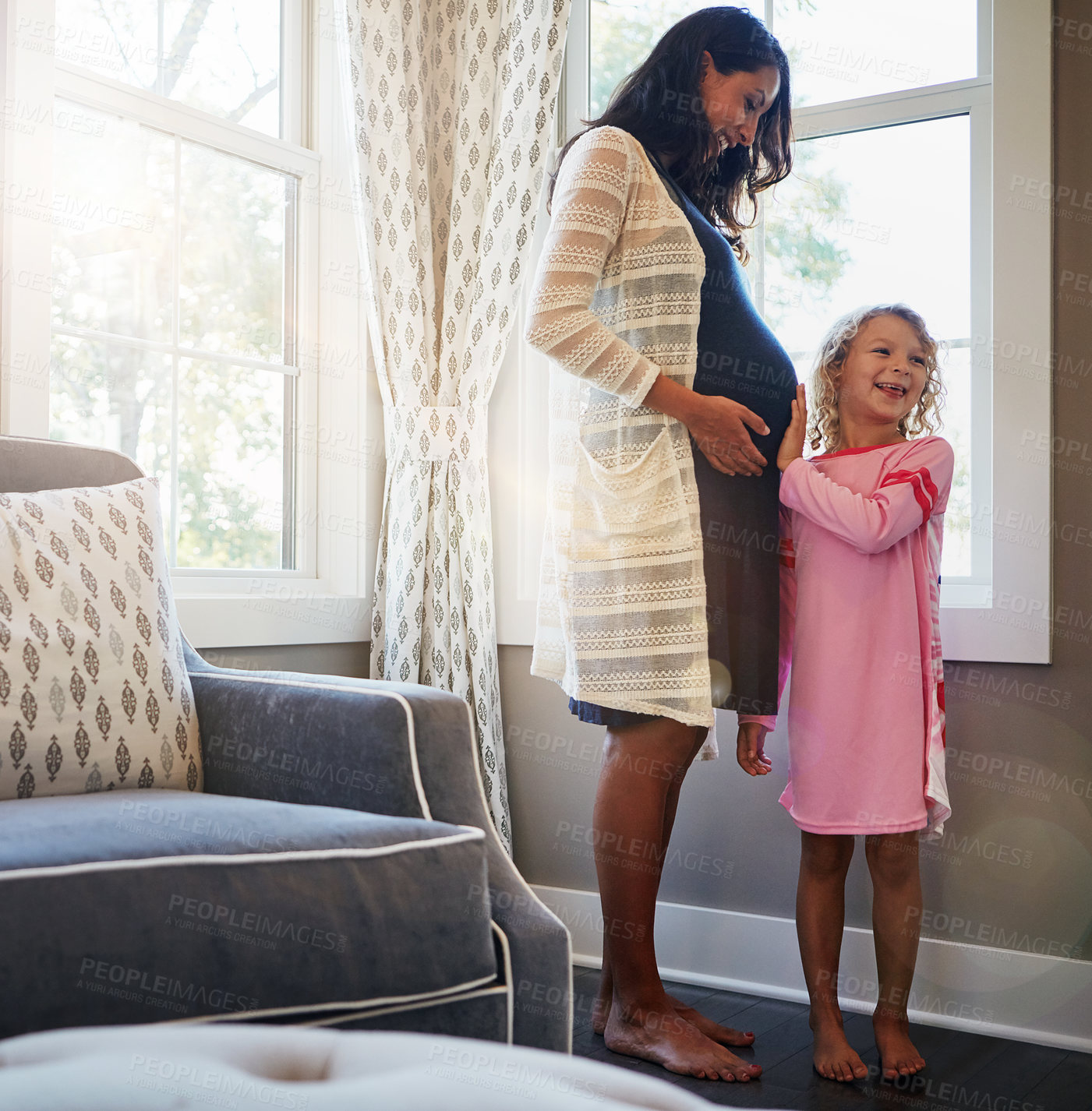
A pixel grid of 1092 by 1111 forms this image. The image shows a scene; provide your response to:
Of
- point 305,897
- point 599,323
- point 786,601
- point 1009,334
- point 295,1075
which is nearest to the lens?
point 295,1075

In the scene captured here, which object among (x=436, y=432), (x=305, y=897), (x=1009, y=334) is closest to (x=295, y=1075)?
(x=305, y=897)

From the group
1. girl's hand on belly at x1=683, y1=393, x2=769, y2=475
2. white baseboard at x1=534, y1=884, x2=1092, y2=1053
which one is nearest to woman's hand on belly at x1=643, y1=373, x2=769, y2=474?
girl's hand on belly at x1=683, y1=393, x2=769, y2=475

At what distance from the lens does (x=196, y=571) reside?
2.27 meters

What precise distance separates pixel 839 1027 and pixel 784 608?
68 cm

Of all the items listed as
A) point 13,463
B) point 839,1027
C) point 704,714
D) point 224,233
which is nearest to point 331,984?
point 704,714

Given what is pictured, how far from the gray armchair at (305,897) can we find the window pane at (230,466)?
3.47ft

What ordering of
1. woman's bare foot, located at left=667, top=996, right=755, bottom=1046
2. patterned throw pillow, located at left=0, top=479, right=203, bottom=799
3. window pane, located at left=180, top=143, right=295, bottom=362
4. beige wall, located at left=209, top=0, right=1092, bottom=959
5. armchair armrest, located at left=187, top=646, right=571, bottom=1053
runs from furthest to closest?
window pane, located at left=180, top=143, right=295, bottom=362 → beige wall, located at left=209, top=0, right=1092, bottom=959 → woman's bare foot, located at left=667, top=996, right=755, bottom=1046 → patterned throw pillow, located at left=0, top=479, right=203, bottom=799 → armchair armrest, located at left=187, top=646, right=571, bottom=1053

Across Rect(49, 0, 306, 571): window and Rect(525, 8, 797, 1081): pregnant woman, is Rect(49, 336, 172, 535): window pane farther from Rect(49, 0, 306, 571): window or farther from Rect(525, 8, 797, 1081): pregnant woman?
Rect(525, 8, 797, 1081): pregnant woman

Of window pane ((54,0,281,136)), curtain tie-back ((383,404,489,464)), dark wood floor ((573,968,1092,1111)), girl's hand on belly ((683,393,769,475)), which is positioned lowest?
dark wood floor ((573,968,1092,1111))

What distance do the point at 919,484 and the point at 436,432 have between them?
44.5 inches

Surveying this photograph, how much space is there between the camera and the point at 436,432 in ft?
8.06

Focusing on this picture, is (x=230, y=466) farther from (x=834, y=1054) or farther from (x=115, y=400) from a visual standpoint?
(x=834, y=1054)

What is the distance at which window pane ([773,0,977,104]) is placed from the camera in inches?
85.7

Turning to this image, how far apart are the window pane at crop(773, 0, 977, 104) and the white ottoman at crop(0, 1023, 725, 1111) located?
217 cm
